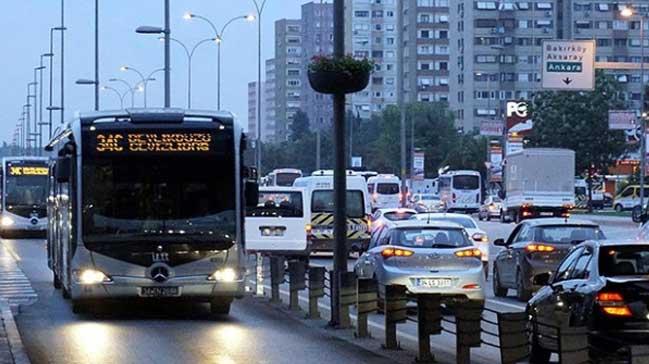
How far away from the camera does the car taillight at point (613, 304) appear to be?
45.1 feet

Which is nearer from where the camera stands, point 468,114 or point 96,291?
point 96,291

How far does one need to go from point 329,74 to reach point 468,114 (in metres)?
117

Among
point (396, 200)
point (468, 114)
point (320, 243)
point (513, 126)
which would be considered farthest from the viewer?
point (468, 114)

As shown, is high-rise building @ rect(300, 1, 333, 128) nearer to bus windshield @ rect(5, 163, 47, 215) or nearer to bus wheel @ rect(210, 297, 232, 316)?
bus windshield @ rect(5, 163, 47, 215)

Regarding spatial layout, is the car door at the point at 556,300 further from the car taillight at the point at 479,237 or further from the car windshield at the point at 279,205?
the car windshield at the point at 279,205

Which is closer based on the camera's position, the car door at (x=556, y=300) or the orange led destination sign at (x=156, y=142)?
the car door at (x=556, y=300)

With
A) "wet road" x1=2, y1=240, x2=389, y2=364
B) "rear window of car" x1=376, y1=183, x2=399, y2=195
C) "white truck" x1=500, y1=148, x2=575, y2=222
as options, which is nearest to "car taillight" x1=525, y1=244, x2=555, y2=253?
"wet road" x1=2, y1=240, x2=389, y2=364

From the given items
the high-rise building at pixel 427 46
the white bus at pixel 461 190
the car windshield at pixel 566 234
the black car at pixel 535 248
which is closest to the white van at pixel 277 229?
the black car at pixel 535 248

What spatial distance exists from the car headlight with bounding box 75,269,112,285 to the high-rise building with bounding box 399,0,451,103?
12305 centimetres

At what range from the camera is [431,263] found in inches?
876

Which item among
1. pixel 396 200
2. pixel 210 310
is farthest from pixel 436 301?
pixel 396 200

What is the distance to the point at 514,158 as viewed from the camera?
72188mm

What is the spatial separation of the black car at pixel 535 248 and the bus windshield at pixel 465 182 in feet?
209

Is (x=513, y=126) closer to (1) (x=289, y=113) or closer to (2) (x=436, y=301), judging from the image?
(2) (x=436, y=301)
